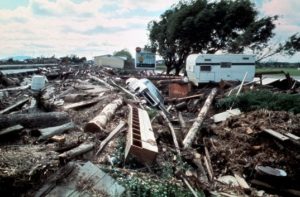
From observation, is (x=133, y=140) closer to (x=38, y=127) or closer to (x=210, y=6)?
(x=38, y=127)

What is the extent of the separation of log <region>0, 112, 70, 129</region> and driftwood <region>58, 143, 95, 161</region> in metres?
2.02

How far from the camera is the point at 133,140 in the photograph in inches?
226

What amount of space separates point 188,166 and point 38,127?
3379 millimetres

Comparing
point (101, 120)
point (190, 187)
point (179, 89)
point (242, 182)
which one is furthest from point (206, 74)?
point (190, 187)

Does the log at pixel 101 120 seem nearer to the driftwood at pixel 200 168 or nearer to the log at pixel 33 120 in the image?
the log at pixel 33 120

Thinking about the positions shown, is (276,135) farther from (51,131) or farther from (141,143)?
(51,131)

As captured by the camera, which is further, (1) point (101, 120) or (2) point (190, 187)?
(1) point (101, 120)

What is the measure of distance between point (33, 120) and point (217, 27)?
25986 millimetres

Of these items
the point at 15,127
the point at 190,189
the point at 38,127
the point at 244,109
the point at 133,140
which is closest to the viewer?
the point at 190,189

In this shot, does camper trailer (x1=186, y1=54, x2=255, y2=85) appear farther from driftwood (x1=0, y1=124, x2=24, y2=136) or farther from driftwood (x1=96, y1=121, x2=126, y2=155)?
driftwood (x1=0, y1=124, x2=24, y2=136)

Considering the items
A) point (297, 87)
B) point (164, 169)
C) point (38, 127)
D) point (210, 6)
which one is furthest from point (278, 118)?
point (210, 6)

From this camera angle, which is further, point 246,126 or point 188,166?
point 246,126

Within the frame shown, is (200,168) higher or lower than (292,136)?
lower

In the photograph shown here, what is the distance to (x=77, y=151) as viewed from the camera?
17.1 ft
